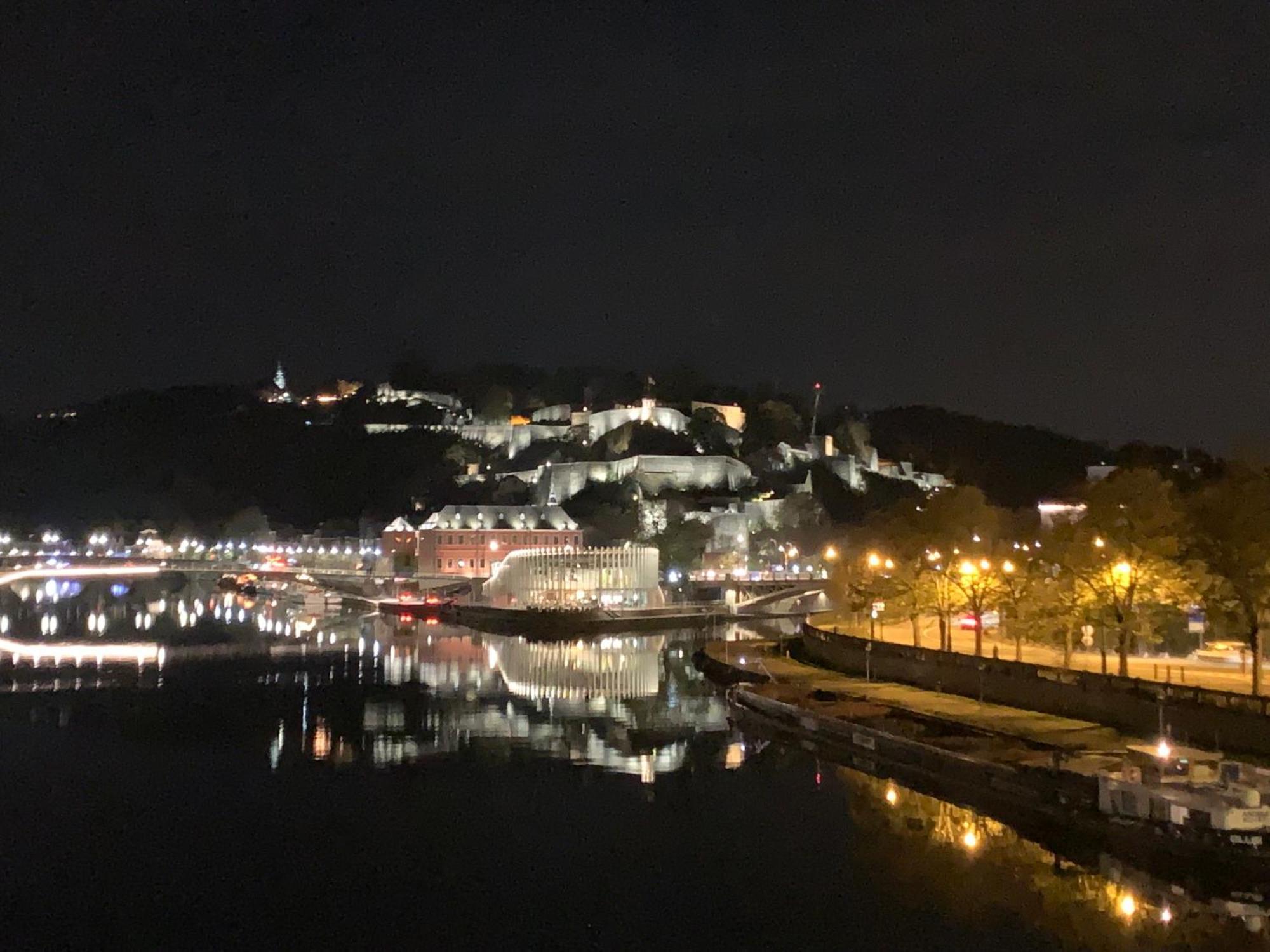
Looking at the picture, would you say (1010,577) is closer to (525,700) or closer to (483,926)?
(525,700)

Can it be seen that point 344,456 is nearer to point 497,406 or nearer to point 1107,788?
point 497,406

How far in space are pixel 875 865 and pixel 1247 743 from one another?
680 cm

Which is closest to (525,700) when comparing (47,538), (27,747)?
(27,747)

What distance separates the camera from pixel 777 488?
96125 millimetres

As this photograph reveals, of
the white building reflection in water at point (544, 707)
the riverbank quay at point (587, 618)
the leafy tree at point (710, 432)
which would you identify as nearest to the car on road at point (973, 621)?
the white building reflection in water at point (544, 707)

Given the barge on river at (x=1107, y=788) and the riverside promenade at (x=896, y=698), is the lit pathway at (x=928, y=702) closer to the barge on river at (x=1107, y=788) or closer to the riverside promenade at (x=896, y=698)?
the riverside promenade at (x=896, y=698)

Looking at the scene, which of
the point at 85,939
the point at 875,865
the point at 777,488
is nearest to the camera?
the point at 85,939

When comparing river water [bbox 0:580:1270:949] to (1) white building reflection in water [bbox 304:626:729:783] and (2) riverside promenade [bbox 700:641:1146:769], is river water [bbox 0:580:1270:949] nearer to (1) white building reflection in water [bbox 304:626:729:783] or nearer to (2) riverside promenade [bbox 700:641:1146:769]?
(1) white building reflection in water [bbox 304:626:729:783]

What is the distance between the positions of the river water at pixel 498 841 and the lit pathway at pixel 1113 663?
24.5 ft

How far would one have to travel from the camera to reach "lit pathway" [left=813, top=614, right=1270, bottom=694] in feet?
82.6

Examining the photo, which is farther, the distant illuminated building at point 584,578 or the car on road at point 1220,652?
the distant illuminated building at point 584,578

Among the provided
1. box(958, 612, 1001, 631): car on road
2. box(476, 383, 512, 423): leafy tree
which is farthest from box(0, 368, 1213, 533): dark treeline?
box(958, 612, 1001, 631): car on road

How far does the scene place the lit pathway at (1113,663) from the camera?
25.2 meters

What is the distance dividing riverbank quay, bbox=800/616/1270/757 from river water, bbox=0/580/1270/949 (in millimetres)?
4427
